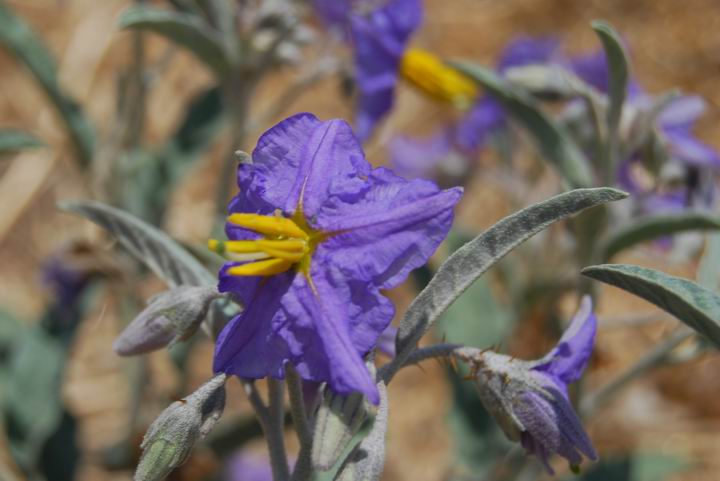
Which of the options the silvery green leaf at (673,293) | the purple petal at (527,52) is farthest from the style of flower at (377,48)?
the silvery green leaf at (673,293)

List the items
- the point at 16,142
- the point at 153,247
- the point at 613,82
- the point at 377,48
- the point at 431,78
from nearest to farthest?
the point at 153,247
the point at 613,82
the point at 16,142
the point at 377,48
the point at 431,78

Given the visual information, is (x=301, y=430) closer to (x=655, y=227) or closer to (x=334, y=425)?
(x=334, y=425)

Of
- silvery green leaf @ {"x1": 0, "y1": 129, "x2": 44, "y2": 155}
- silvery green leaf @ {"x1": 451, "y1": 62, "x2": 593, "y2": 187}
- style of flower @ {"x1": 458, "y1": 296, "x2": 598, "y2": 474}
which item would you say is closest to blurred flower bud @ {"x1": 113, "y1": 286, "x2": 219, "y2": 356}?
style of flower @ {"x1": 458, "y1": 296, "x2": 598, "y2": 474}

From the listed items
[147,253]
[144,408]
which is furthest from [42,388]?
[147,253]

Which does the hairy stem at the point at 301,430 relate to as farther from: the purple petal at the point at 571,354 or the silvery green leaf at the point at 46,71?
the silvery green leaf at the point at 46,71

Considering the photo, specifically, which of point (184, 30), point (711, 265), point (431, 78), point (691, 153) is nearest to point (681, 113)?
point (691, 153)

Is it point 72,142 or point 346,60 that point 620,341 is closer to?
point 346,60
